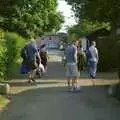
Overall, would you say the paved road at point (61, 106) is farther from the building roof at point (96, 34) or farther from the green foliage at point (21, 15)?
the building roof at point (96, 34)

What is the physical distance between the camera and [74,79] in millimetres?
17406

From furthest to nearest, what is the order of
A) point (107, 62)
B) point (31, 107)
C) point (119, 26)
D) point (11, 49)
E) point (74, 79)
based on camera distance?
point (119, 26) < point (107, 62) < point (11, 49) < point (74, 79) < point (31, 107)

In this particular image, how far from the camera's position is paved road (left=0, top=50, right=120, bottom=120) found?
1183 cm

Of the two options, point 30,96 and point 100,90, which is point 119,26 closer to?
point 100,90

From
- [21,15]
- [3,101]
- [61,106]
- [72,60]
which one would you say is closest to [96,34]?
[21,15]

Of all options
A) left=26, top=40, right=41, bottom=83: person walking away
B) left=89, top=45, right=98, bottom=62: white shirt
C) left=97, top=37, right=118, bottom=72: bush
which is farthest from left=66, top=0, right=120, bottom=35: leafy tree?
left=26, top=40, right=41, bottom=83: person walking away

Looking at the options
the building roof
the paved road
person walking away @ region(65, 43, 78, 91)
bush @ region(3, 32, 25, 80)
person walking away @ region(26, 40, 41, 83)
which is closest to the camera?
the paved road

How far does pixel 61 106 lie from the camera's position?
13562mm

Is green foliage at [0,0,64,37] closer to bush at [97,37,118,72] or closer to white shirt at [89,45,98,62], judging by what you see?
bush at [97,37,118,72]

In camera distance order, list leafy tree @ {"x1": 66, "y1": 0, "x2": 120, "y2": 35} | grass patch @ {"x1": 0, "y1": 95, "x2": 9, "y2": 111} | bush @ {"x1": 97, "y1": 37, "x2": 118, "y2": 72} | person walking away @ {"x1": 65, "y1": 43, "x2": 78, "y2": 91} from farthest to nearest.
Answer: leafy tree @ {"x1": 66, "y1": 0, "x2": 120, "y2": 35}, bush @ {"x1": 97, "y1": 37, "x2": 118, "y2": 72}, person walking away @ {"x1": 65, "y1": 43, "x2": 78, "y2": 91}, grass patch @ {"x1": 0, "y1": 95, "x2": 9, "y2": 111}

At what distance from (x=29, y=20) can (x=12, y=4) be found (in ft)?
36.6

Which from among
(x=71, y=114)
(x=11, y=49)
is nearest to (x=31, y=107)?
(x=71, y=114)

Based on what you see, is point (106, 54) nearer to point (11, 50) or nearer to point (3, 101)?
point (11, 50)

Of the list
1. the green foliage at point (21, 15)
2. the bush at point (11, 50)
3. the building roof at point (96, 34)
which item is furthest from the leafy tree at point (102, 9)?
the bush at point (11, 50)
